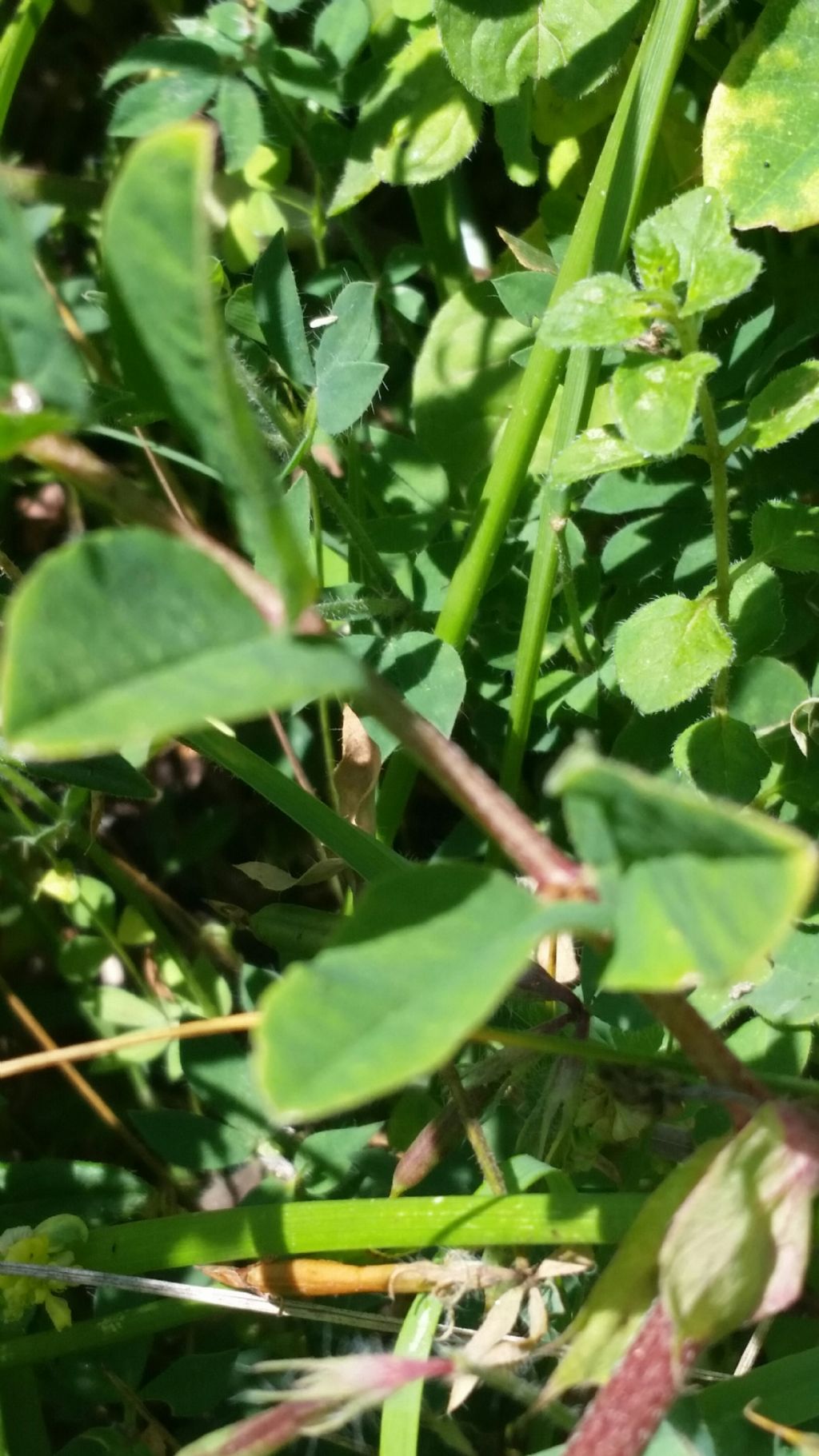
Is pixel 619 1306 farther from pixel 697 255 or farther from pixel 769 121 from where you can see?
pixel 769 121

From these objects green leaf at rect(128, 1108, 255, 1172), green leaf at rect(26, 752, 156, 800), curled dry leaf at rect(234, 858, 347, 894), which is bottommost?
green leaf at rect(128, 1108, 255, 1172)

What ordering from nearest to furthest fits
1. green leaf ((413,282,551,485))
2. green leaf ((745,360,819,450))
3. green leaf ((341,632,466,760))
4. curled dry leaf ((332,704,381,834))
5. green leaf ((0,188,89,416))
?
green leaf ((0,188,89,416)) < green leaf ((745,360,819,450)) < green leaf ((341,632,466,760)) < curled dry leaf ((332,704,381,834)) < green leaf ((413,282,551,485))

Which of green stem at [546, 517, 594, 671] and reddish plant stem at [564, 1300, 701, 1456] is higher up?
green stem at [546, 517, 594, 671]

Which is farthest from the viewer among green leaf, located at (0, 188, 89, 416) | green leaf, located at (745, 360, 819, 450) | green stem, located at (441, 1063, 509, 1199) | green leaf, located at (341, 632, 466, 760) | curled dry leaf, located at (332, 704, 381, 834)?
curled dry leaf, located at (332, 704, 381, 834)

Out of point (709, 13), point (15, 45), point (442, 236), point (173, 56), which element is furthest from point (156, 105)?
point (709, 13)

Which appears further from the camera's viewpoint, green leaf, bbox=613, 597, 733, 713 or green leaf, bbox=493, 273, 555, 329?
green leaf, bbox=493, 273, 555, 329

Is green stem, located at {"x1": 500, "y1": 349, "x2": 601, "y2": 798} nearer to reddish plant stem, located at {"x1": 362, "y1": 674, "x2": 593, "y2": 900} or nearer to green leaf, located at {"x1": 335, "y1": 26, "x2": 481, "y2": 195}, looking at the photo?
green leaf, located at {"x1": 335, "y1": 26, "x2": 481, "y2": 195}

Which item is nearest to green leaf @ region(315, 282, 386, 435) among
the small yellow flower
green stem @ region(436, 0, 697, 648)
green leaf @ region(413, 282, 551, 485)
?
green stem @ region(436, 0, 697, 648)
